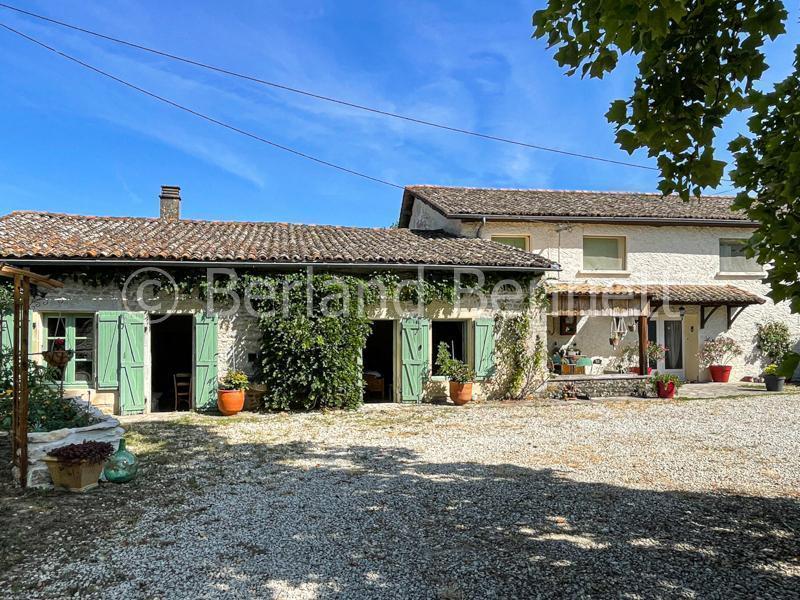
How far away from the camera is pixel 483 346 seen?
11211 mm

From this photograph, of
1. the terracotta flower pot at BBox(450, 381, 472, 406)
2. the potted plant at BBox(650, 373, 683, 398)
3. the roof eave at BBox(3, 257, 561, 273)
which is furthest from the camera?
the potted plant at BBox(650, 373, 683, 398)

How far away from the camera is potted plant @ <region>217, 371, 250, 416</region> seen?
9.64m

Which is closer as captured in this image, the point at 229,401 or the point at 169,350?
the point at 229,401

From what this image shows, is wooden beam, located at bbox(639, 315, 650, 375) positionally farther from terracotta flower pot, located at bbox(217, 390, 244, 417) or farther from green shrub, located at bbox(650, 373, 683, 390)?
terracotta flower pot, located at bbox(217, 390, 244, 417)

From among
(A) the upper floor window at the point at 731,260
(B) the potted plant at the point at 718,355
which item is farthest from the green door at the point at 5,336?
(A) the upper floor window at the point at 731,260

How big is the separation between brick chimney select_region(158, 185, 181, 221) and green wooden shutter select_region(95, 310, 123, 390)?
5.65m

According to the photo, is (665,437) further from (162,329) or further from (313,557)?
(162,329)

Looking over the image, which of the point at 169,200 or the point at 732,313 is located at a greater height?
the point at 169,200

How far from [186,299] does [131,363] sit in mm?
1518

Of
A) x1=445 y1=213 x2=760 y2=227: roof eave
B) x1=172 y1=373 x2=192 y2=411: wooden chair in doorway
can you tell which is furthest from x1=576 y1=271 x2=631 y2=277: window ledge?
x1=172 y1=373 x2=192 y2=411: wooden chair in doorway

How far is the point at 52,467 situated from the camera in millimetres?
5289

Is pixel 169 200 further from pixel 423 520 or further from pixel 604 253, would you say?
pixel 423 520

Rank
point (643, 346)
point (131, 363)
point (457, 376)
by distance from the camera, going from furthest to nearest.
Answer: point (643, 346), point (457, 376), point (131, 363)

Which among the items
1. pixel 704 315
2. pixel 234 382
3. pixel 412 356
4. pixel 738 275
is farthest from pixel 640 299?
pixel 234 382
